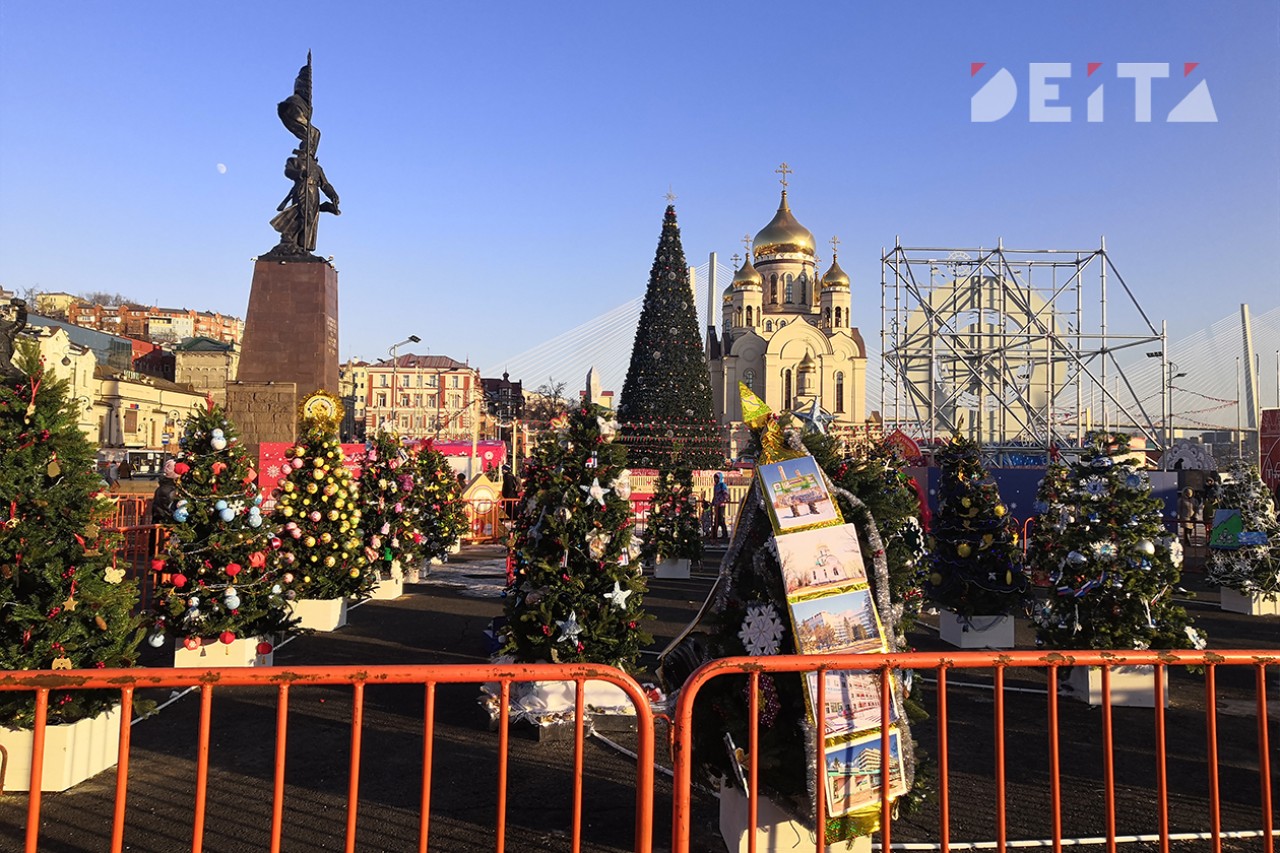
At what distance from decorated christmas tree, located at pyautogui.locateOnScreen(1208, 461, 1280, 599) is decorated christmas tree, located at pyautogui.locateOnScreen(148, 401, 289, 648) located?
44.0ft

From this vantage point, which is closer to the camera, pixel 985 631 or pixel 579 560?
pixel 579 560

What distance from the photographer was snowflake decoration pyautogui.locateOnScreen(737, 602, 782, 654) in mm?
4094

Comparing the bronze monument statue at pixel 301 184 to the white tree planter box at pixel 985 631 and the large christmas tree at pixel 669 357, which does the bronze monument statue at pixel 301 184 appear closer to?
the white tree planter box at pixel 985 631

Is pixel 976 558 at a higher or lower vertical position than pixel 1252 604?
higher

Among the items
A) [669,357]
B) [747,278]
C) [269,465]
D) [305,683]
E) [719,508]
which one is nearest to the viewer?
[305,683]

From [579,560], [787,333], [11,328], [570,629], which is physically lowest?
[570,629]

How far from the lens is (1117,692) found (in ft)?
24.2

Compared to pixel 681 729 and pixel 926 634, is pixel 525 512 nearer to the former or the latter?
→ pixel 681 729

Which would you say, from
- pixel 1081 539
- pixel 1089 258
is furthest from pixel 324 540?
pixel 1089 258

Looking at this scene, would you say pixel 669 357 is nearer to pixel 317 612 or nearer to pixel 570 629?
pixel 317 612

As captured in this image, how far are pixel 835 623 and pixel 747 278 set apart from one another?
6911 centimetres

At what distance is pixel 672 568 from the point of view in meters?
16.0

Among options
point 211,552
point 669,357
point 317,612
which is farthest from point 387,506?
point 669,357

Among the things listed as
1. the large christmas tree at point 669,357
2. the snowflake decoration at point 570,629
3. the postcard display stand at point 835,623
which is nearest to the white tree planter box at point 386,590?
the snowflake decoration at point 570,629
